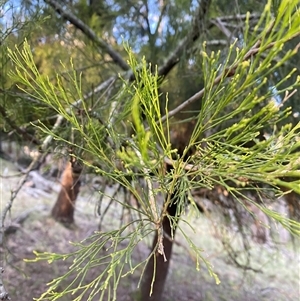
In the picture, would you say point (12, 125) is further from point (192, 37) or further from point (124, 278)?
point (124, 278)

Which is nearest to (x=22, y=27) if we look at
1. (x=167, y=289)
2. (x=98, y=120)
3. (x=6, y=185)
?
(x=98, y=120)

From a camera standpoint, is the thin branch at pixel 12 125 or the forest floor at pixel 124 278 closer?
the thin branch at pixel 12 125

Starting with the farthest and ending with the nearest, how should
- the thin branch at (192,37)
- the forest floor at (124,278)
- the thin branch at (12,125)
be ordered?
the forest floor at (124,278) → the thin branch at (192,37) → the thin branch at (12,125)

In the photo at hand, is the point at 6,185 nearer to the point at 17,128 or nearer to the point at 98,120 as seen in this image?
the point at 17,128

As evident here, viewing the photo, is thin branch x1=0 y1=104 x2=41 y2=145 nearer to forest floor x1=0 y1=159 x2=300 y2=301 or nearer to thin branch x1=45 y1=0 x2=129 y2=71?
thin branch x1=45 y1=0 x2=129 y2=71

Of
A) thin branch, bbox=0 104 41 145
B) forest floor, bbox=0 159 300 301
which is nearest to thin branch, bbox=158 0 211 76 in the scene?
thin branch, bbox=0 104 41 145

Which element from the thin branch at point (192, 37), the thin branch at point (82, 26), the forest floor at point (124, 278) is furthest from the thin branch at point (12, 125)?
the forest floor at point (124, 278)

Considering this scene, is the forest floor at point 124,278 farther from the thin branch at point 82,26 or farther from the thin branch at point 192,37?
the thin branch at point 192,37

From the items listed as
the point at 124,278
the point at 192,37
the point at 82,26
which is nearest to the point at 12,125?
the point at 82,26

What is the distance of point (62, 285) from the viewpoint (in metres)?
3.91

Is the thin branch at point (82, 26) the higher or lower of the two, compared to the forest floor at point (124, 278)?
higher

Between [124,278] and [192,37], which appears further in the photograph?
[124,278]

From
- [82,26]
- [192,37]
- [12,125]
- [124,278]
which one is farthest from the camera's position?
[124,278]

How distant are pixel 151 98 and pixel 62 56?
286 centimetres
